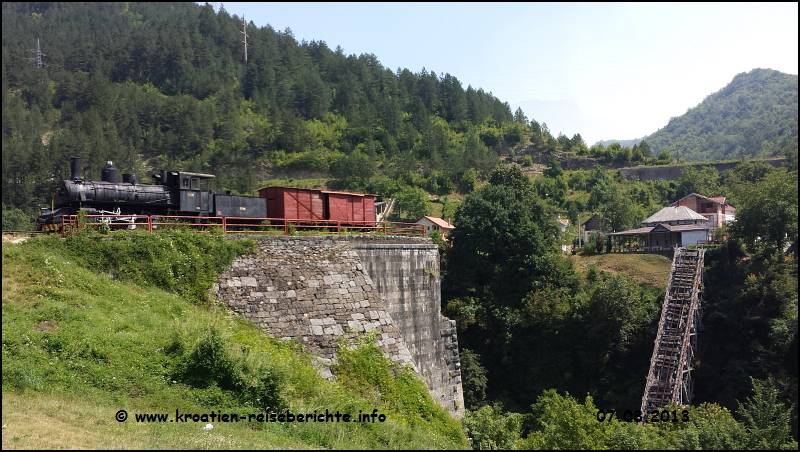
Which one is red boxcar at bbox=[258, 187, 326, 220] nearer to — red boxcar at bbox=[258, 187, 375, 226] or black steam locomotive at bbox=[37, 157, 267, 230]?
red boxcar at bbox=[258, 187, 375, 226]

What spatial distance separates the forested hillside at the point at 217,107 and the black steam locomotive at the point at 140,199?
36.8 m

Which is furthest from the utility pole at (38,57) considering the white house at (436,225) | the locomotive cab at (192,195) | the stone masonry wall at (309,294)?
the stone masonry wall at (309,294)

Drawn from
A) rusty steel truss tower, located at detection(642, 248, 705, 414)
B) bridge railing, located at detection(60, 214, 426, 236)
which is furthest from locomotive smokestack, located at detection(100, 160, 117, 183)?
rusty steel truss tower, located at detection(642, 248, 705, 414)

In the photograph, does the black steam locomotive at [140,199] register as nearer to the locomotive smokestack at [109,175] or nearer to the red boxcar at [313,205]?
the locomotive smokestack at [109,175]

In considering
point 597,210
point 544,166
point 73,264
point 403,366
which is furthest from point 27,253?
point 544,166

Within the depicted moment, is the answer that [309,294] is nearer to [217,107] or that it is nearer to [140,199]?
[140,199]

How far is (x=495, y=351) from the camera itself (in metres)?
37.3

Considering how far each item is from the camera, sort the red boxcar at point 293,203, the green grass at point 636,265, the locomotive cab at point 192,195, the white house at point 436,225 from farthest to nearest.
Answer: the white house at point 436,225 → the green grass at point 636,265 → the red boxcar at point 293,203 → the locomotive cab at point 192,195

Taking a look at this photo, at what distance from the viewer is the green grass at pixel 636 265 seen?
41344mm

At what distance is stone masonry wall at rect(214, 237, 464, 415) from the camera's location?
18031mm

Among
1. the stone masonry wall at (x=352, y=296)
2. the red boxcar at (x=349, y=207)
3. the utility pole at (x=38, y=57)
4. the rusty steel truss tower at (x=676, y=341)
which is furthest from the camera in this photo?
the utility pole at (x=38, y=57)

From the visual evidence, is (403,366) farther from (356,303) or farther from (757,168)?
(757,168)

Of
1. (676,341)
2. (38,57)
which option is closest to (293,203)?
(676,341)

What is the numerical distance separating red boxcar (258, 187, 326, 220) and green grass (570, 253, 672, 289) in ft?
86.3
